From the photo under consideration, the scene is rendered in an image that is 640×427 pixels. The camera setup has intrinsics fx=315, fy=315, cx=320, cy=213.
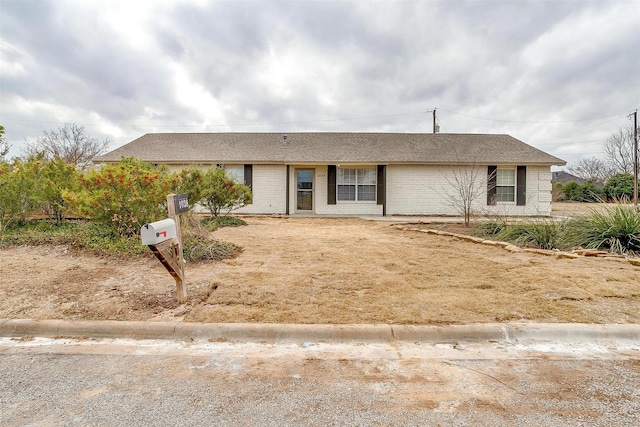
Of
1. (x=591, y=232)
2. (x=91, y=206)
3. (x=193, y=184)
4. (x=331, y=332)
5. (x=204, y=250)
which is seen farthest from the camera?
(x=193, y=184)

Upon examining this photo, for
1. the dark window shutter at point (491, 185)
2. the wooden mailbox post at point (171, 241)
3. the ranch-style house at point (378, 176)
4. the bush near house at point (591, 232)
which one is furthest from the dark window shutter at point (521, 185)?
the wooden mailbox post at point (171, 241)

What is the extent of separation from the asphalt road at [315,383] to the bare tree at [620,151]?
40495 mm

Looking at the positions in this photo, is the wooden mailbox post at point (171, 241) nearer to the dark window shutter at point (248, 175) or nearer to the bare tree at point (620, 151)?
the dark window shutter at point (248, 175)

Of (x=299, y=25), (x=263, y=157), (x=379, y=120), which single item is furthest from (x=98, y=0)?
(x=379, y=120)

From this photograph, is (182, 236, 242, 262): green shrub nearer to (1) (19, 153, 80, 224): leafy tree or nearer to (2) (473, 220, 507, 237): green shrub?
(1) (19, 153, 80, 224): leafy tree

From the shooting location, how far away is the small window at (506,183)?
50.6 feet

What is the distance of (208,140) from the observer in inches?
710

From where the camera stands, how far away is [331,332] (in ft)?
9.61

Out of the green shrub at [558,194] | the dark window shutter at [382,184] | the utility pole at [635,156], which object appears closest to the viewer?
the dark window shutter at [382,184]

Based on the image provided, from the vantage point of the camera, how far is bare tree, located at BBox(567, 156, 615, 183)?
3884 cm

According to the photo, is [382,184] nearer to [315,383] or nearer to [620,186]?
[315,383]

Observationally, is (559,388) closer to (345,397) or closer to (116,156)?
(345,397)

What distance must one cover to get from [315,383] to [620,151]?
44219mm

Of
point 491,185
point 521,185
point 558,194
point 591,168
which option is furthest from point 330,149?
point 591,168
